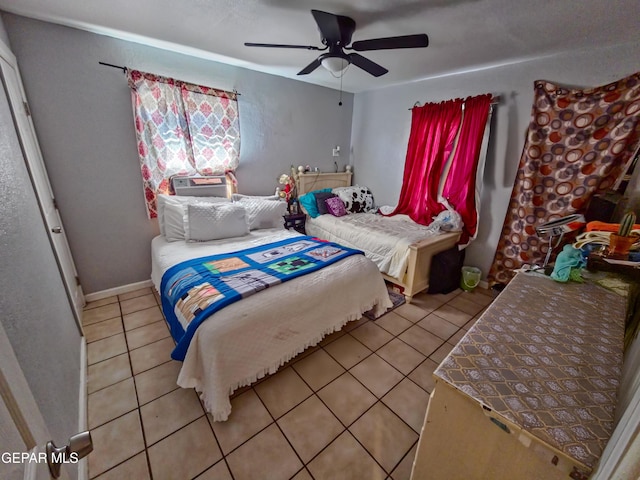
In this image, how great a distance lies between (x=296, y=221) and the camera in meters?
3.50

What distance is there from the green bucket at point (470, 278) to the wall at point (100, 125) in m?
2.83

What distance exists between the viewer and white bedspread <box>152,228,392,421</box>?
1.36 meters

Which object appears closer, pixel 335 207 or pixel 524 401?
pixel 524 401

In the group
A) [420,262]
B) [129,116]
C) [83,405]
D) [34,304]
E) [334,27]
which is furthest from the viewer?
[420,262]

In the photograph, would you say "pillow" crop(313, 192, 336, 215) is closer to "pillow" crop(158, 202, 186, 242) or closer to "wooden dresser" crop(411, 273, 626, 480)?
"pillow" crop(158, 202, 186, 242)

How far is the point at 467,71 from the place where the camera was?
268 centimetres

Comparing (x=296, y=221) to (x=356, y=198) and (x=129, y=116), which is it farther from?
(x=129, y=116)

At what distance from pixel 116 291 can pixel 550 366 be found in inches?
130

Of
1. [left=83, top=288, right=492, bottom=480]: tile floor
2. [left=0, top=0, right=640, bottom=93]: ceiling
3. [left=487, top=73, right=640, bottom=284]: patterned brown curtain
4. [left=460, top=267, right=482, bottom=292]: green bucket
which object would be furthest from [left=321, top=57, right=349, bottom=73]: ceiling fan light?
[left=460, top=267, right=482, bottom=292]: green bucket

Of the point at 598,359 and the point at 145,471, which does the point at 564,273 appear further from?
the point at 145,471

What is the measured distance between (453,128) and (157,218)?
10.9 ft

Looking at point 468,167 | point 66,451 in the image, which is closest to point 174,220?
point 66,451

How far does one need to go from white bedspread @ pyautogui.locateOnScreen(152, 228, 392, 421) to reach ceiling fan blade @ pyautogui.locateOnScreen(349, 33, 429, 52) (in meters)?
1.48

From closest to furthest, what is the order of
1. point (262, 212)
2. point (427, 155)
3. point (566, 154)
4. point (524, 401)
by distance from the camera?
point (524, 401) < point (566, 154) < point (262, 212) < point (427, 155)
